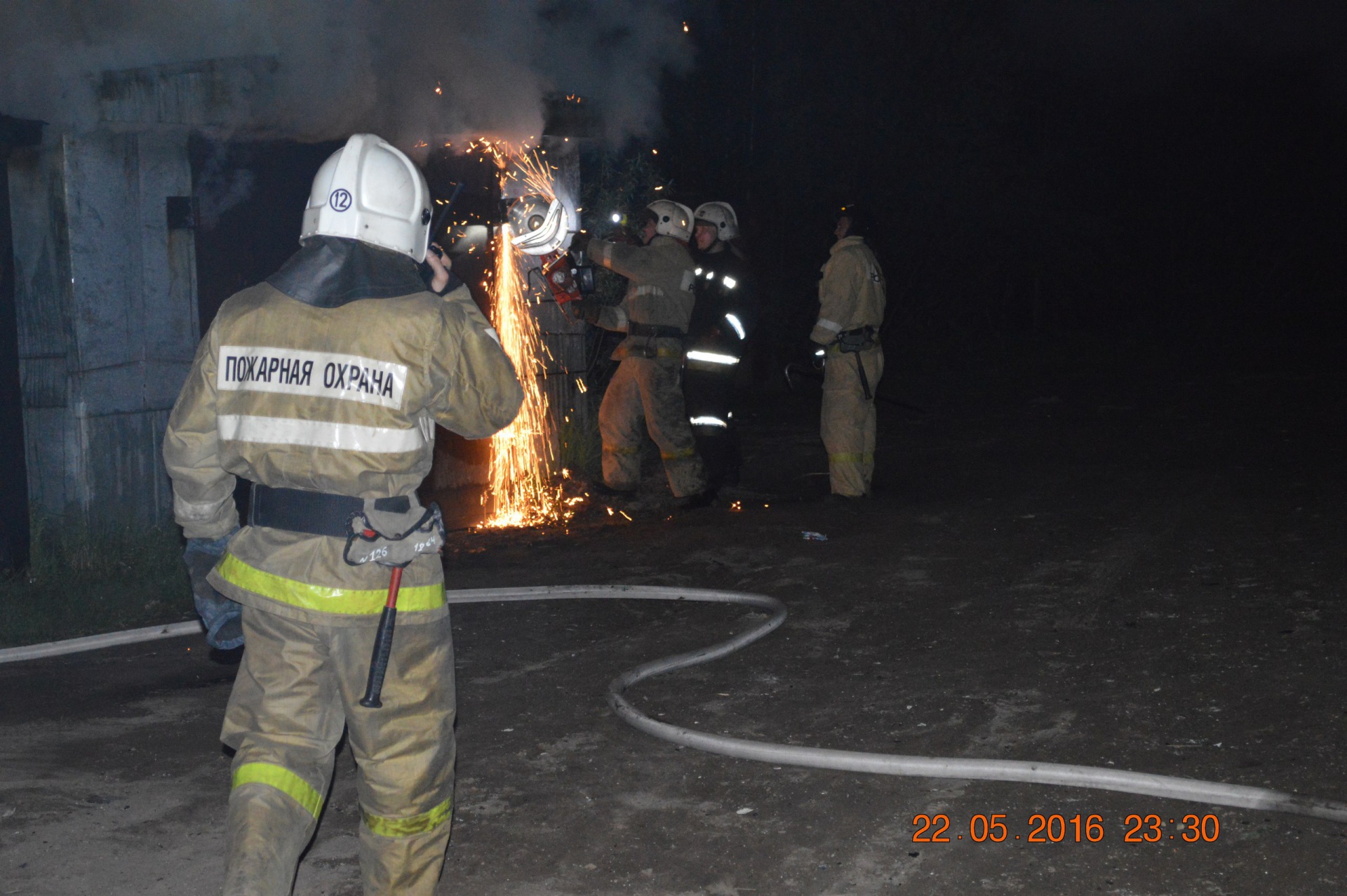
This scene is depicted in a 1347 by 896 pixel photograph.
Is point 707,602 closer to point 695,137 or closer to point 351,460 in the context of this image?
point 351,460

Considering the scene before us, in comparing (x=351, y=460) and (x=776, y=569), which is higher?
(x=351, y=460)

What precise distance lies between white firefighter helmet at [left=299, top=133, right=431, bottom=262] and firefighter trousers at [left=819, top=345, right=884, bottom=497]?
5783 millimetres

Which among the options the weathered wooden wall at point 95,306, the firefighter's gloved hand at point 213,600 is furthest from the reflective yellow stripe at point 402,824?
the weathered wooden wall at point 95,306

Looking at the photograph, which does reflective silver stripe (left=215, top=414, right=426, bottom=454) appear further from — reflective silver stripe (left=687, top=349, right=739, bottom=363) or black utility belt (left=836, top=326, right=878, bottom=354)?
reflective silver stripe (left=687, top=349, right=739, bottom=363)

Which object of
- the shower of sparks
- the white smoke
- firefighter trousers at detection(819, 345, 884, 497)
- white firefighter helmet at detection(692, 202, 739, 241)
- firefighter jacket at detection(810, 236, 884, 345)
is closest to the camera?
the white smoke

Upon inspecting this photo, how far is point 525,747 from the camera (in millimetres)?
4422

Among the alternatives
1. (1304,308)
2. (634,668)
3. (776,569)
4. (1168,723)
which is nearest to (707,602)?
(776,569)

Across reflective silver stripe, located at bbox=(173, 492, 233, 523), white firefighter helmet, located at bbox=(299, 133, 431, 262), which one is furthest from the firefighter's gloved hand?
white firefighter helmet, located at bbox=(299, 133, 431, 262)

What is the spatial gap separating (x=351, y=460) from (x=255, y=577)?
0.38 meters

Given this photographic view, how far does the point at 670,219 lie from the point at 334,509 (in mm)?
5768

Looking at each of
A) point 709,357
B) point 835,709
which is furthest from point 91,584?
point 709,357

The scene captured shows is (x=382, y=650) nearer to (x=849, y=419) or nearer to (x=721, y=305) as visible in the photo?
(x=849, y=419)

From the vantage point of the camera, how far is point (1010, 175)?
21891mm

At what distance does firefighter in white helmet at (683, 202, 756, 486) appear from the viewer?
29.2ft
